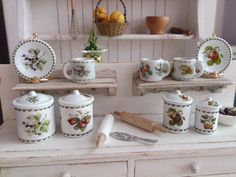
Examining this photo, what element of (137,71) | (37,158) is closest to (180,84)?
(137,71)

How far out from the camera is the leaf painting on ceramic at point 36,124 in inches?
30.6

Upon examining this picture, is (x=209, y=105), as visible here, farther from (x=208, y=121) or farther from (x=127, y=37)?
(x=127, y=37)

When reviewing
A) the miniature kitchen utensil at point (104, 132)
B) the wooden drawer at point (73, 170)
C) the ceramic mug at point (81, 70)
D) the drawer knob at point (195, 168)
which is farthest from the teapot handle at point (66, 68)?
the drawer knob at point (195, 168)

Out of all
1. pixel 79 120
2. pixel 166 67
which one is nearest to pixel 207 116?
pixel 166 67

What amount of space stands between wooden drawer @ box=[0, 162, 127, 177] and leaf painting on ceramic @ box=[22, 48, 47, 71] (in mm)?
376

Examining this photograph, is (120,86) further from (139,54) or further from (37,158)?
(37,158)

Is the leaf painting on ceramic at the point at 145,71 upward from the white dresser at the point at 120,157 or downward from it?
upward

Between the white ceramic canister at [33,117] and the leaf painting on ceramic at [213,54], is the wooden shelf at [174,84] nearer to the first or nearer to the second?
the leaf painting on ceramic at [213,54]

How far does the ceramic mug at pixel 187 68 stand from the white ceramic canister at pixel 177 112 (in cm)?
9

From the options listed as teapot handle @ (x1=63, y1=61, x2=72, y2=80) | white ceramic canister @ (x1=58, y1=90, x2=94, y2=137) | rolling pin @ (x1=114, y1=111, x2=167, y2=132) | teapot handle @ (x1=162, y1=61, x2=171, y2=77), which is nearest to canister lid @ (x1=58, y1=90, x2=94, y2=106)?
white ceramic canister @ (x1=58, y1=90, x2=94, y2=137)

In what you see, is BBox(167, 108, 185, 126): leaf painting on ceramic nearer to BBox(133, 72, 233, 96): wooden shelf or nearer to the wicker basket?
BBox(133, 72, 233, 96): wooden shelf

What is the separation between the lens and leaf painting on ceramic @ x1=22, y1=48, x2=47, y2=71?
3.00ft

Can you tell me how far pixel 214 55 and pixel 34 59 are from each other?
28.8 inches

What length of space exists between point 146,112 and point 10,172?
1.91 ft
